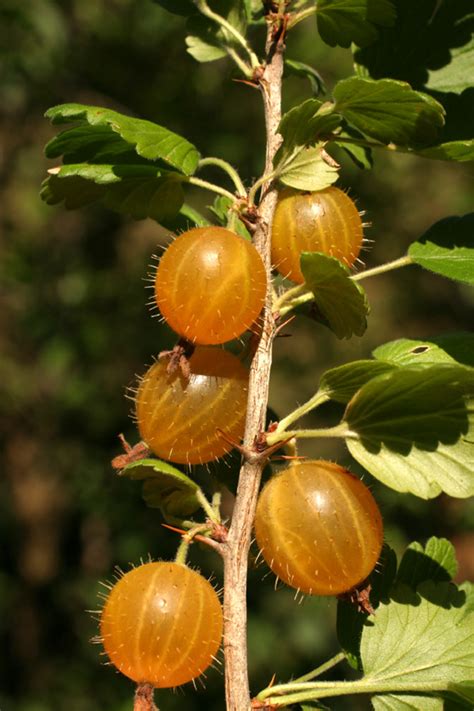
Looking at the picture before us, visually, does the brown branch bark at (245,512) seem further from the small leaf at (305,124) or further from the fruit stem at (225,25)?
the fruit stem at (225,25)

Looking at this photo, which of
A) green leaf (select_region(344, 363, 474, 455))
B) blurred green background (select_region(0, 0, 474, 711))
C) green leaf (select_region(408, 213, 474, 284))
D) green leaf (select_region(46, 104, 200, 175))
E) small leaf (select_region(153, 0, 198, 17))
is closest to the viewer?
green leaf (select_region(344, 363, 474, 455))

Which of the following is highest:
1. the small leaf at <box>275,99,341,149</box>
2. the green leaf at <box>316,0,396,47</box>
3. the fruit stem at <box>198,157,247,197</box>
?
the green leaf at <box>316,0,396,47</box>

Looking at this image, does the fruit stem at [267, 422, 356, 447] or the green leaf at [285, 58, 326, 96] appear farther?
the green leaf at [285, 58, 326, 96]

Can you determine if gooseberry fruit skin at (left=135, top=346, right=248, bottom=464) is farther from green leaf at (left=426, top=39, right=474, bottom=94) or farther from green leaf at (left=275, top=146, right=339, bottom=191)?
green leaf at (left=426, top=39, right=474, bottom=94)

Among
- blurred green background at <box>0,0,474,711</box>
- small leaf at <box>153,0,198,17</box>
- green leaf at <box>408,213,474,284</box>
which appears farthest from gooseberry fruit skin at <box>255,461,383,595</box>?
blurred green background at <box>0,0,474,711</box>

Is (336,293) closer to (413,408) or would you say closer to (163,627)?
(413,408)

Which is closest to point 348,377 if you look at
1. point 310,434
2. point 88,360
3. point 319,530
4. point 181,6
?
point 310,434
